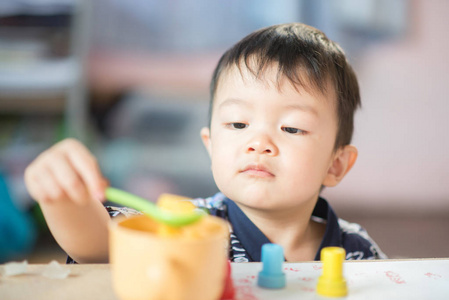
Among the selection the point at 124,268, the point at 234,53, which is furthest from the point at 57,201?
the point at 234,53

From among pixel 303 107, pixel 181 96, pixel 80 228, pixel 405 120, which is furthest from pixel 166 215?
pixel 405 120

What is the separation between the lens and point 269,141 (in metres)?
0.76

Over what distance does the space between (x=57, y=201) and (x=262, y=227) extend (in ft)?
1.38

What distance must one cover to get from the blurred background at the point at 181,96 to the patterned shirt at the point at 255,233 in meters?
1.33

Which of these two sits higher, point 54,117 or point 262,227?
point 262,227

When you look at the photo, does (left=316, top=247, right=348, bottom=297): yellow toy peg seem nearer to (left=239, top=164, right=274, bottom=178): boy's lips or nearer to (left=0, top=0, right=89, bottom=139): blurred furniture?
(left=239, top=164, right=274, bottom=178): boy's lips

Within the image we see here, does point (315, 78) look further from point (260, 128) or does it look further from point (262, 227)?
point (262, 227)

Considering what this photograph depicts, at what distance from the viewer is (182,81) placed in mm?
2775

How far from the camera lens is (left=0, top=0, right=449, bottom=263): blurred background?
2285 millimetres

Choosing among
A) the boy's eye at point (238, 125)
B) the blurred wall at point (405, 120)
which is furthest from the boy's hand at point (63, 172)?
the blurred wall at point (405, 120)

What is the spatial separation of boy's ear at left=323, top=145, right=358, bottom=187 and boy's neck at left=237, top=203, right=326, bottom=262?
0.06 meters

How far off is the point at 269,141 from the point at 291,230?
0.22 metres

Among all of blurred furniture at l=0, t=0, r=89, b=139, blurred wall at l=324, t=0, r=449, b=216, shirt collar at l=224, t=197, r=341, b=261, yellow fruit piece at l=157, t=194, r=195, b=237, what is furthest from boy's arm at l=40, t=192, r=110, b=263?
blurred wall at l=324, t=0, r=449, b=216

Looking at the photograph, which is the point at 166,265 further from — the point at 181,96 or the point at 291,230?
the point at 181,96
